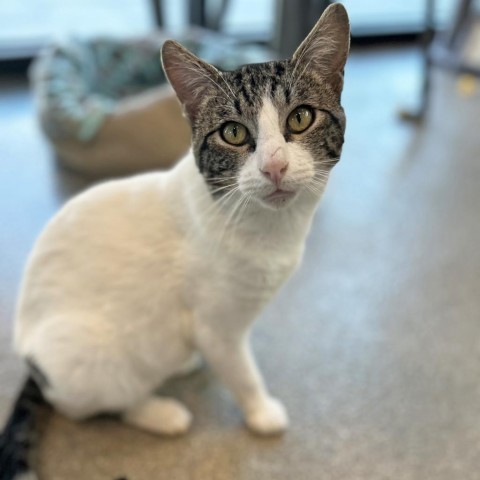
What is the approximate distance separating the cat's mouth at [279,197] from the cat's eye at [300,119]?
0.08 metres

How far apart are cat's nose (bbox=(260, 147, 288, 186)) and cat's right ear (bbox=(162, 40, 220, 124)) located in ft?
0.45

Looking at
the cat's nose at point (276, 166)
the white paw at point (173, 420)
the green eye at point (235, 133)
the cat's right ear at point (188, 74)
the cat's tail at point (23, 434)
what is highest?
the cat's right ear at point (188, 74)

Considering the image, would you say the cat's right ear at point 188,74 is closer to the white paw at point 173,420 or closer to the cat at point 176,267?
the cat at point 176,267

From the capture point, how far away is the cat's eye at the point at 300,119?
2.80 ft

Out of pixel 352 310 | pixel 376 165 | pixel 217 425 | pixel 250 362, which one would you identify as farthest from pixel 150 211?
pixel 376 165

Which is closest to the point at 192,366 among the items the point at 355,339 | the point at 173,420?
the point at 173,420

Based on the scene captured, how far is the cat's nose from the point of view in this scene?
2.68ft

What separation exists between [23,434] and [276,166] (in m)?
0.73

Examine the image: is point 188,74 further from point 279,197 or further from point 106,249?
point 106,249

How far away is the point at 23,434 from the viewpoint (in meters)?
1.17

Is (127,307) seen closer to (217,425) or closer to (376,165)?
(217,425)

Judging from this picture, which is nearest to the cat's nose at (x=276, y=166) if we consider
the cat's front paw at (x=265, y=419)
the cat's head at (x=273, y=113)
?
the cat's head at (x=273, y=113)

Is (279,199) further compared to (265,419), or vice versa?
(265,419)

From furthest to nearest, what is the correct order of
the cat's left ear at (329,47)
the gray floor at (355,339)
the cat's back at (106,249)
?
the gray floor at (355,339) < the cat's back at (106,249) < the cat's left ear at (329,47)
